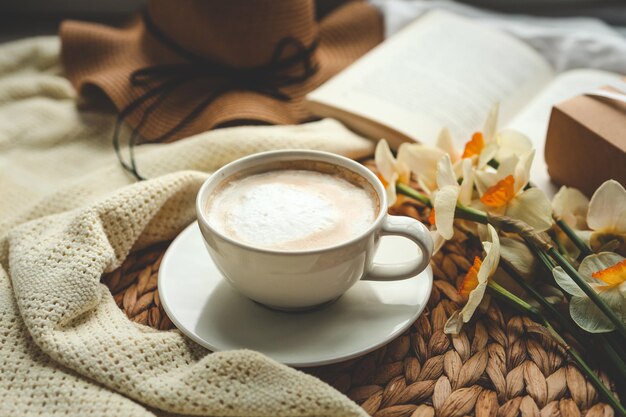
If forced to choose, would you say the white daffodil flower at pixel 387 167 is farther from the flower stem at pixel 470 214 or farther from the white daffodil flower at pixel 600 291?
the white daffodil flower at pixel 600 291

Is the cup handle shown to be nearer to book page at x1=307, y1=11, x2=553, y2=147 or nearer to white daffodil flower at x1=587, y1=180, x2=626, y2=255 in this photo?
white daffodil flower at x1=587, y1=180, x2=626, y2=255

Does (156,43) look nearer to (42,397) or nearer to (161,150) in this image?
(161,150)

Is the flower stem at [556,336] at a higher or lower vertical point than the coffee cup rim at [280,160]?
lower

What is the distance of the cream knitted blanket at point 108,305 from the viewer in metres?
0.51

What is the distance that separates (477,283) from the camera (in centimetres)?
60

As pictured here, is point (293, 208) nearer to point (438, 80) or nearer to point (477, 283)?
point (477, 283)

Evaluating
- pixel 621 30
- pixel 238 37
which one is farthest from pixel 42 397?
pixel 621 30

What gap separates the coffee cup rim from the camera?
52cm

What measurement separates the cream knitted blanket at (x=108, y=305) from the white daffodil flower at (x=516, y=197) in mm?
263

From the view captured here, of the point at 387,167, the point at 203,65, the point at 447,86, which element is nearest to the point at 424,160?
the point at 387,167

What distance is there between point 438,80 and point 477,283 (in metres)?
0.51

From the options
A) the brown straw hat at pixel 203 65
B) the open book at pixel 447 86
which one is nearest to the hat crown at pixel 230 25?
the brown straw hat at pixel 203 65

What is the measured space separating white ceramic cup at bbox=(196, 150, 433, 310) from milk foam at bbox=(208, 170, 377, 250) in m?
0.02

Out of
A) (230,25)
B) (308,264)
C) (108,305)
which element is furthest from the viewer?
(230,25)
